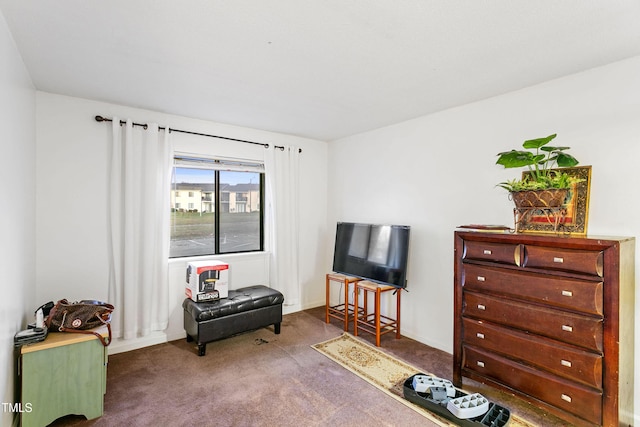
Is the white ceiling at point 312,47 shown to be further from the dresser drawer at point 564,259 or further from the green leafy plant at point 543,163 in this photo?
the dresser drawer at point 564,259

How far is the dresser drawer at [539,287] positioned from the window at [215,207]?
2821mm

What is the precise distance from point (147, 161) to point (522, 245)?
3512mm

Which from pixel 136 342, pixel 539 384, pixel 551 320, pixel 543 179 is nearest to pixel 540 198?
pixel 543 179

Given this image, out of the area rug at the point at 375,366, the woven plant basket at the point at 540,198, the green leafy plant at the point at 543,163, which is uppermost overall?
the green leafy plant at the point at 543,163

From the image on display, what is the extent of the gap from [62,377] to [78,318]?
39 centimetres

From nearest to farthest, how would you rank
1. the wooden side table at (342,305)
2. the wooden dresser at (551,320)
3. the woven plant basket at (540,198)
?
1. the wooden dresser at (551,320)
2. the woven plant basket at (540,198)
3. the wooden side table at (342,305)

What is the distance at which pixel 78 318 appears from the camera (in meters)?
2.33

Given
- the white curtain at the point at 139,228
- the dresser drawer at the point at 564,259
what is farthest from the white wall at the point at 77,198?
the dresser drawer at the point at 564,259

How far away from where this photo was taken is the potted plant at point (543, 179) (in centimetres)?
215

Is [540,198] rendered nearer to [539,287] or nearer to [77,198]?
[539,287]

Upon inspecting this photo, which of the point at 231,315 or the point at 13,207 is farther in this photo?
the point at 231,315

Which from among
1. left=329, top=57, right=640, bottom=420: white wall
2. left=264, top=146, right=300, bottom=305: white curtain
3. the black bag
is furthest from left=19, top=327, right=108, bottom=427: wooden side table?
left=329, top=57, right=640, bottom=420: white wall

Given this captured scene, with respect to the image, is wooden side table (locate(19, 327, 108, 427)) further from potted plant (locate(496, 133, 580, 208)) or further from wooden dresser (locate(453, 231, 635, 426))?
potted plant (locate(496, 133, 580, 208))

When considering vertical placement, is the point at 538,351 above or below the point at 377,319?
above
